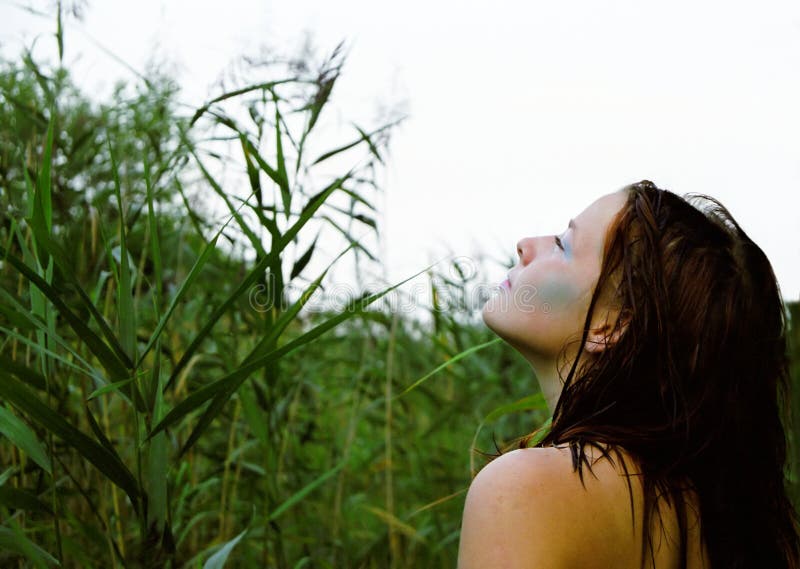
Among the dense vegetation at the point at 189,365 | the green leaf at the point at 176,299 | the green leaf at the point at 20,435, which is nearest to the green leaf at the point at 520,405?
the dense vegetation at the point at 189,365

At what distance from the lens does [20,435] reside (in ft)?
3.30

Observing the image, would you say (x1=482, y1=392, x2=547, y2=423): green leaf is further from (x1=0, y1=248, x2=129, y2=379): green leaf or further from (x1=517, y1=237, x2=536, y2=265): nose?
(x1=0, y1=248, x2=129, y2=379): green leaf

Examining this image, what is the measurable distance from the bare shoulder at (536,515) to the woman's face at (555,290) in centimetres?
24

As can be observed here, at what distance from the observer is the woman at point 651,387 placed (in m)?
0.90

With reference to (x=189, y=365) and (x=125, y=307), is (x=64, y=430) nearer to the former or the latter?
(x=125, y=307)

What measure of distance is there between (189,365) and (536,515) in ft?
3.79

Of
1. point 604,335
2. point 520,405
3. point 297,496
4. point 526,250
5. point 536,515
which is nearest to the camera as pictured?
point 536,515

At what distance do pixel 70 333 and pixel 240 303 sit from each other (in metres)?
0.43

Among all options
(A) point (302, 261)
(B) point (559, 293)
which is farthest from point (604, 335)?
(A) point (302, 261)

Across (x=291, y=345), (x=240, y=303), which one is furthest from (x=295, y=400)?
(x=291, y=345)

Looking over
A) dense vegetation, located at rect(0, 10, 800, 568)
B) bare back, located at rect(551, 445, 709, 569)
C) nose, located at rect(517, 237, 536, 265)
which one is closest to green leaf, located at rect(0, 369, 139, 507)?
dense vegetation, located at rect(0, 10, 800, 568)

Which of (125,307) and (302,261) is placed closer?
(125,307)

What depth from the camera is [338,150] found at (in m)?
1.54

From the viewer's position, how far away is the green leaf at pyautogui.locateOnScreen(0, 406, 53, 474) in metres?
1.00
